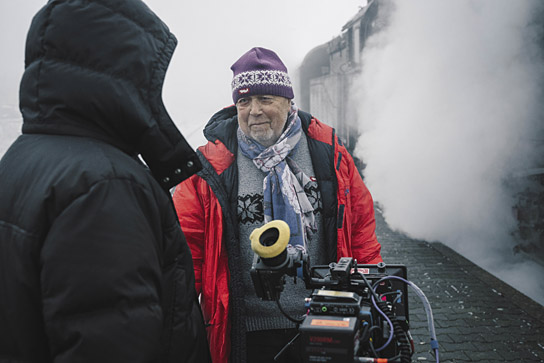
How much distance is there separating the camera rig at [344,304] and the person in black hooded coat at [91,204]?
1.01 ft

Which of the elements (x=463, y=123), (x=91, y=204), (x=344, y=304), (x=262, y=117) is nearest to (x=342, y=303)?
(x=344, y=304)

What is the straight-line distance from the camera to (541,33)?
5660 millimetres

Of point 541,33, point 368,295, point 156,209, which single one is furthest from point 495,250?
point 156,209

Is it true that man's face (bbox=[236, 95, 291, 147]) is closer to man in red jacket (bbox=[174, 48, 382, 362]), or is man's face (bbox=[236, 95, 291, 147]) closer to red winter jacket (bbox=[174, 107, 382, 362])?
man in red jacket (bbox=[174, 48, 382, 362])

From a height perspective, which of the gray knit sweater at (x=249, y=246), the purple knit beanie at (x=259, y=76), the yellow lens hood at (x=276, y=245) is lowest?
the gray knit sweater at (x=249, y=246)

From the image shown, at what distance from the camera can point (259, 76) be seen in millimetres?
2398

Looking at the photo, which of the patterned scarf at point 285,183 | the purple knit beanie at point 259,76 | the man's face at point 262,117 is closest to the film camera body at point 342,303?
the patterned scarf at point 285,183

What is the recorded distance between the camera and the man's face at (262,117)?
95.2 inches

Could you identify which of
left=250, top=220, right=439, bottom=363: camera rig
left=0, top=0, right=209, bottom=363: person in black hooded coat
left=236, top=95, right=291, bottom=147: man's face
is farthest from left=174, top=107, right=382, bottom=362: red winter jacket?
left=0, top=0, right=209, bottom=363: person in black hooded coat

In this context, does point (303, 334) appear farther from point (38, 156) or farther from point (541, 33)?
point (541, 33)

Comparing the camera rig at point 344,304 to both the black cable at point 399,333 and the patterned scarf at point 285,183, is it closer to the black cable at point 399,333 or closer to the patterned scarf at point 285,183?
the black cable at point 399,333

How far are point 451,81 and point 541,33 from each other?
4.68 feet

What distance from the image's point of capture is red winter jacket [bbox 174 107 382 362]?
7.07ft

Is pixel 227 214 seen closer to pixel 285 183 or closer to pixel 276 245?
pixel 285 183
